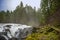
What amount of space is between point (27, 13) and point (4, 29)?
4996 mm

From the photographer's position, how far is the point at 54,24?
6309mm

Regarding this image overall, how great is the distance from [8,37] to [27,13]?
18.6ft

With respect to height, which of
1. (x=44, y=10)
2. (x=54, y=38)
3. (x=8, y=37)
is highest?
(x=44, y=10)

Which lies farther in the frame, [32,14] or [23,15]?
[32,14]

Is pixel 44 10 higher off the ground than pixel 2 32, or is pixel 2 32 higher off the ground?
pixel 44 10

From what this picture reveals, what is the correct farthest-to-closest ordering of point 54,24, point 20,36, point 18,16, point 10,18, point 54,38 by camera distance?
point 18,16, point 10,18, point 20,36, point 54,24, point 54,38

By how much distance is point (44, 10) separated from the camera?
33.4 ft

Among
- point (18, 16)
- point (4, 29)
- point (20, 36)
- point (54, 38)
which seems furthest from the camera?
point (18, 16)

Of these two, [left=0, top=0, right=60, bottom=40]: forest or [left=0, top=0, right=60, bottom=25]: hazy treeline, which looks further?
[left=0, top=0, right=60, bottom=25]: hazy treeline

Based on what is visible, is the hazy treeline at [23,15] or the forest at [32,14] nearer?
the forest at [32,14]

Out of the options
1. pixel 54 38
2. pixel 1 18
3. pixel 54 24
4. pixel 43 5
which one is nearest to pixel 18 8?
pixel 1 18

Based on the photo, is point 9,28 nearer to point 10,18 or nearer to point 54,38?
point 10,18

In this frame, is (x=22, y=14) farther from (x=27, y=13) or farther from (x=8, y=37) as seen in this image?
(x=8, y=37)

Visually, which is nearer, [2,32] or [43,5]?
[2,32]
